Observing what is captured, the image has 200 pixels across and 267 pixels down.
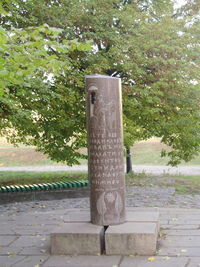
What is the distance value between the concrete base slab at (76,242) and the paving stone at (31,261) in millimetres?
254

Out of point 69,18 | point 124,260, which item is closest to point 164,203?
point 124,260

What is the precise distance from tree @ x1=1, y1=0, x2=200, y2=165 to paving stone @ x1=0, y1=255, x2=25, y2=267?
7367 mm

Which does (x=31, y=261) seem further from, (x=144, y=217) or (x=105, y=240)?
(x=144, y=217)

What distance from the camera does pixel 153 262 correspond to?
17.5 feet

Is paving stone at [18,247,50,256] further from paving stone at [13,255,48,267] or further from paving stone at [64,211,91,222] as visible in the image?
paving stone at [64,211,91,222]

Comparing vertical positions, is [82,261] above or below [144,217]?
below

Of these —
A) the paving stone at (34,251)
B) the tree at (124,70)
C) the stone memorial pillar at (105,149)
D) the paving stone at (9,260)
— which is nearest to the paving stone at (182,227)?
the stone memorial pillar at (105,149)

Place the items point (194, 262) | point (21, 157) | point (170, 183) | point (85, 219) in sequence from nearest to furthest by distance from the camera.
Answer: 1. point (194, 262)
2. point (85, 219)
3. point (170, 183)
4. point (21, 157)

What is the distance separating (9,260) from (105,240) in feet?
4.33

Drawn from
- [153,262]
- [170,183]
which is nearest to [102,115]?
[153,262]

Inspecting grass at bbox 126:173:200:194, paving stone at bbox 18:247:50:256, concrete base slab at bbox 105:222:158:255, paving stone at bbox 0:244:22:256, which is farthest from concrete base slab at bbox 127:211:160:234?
grass at bbox 126:173:200:194

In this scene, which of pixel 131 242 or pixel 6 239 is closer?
pixel 131 242

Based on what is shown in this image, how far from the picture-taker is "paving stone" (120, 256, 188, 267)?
17.1 ft

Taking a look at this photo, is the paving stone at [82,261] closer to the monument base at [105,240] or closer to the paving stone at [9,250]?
the monument base at [105,240]
